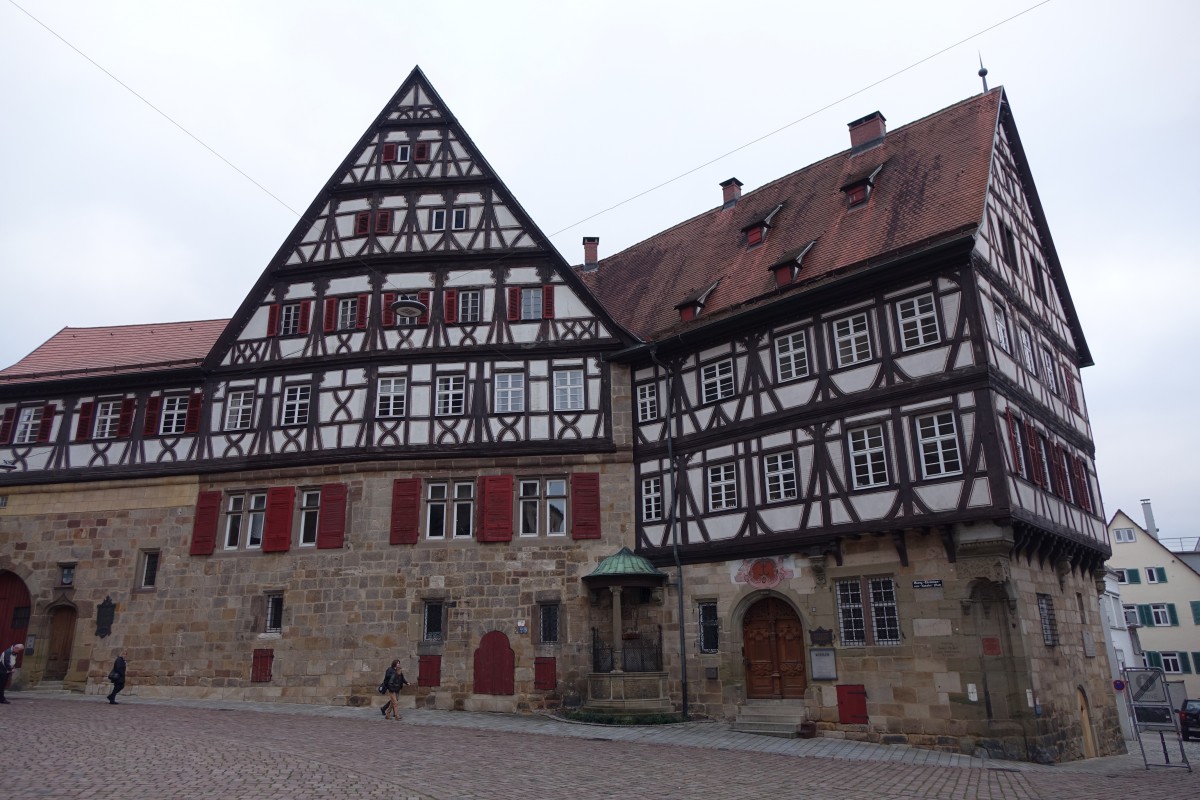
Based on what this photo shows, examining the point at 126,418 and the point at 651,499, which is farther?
the point at 126,418

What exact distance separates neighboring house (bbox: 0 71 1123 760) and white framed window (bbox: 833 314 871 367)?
0.08m

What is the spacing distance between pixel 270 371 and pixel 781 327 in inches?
572

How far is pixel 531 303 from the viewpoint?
25.6 m

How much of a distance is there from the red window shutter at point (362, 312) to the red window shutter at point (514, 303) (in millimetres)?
4156

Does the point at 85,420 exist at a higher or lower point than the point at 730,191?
lower

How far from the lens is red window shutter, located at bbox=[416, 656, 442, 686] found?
22.7m

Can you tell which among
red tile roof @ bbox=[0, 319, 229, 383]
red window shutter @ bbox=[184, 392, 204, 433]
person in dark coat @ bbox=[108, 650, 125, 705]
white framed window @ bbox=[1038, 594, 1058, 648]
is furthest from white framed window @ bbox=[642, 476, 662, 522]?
red tile roof @ bbox=[0, 319, 229, 383]

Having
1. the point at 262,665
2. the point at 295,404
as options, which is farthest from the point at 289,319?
the point at 262,665

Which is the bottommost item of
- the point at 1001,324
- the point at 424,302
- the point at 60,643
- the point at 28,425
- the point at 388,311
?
the point at 60,643

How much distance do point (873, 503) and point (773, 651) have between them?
4.27 m

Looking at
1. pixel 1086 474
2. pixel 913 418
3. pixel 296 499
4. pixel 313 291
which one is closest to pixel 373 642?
pixel 296 499

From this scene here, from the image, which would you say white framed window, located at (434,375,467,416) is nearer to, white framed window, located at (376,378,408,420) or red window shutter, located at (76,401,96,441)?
white framed window, located at (376,378,408,420)

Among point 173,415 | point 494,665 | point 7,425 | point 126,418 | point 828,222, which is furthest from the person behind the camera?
point 7,425

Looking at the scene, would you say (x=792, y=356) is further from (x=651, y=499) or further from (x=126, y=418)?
(x=126, y=418)
